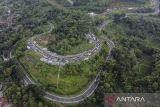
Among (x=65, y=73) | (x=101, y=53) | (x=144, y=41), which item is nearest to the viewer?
(x=65, y=73)

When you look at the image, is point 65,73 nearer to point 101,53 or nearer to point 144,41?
point 101,53

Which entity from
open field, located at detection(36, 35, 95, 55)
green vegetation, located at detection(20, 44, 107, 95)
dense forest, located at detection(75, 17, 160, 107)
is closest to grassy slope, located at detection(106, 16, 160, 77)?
dense forest, located at detection(75, 17, 160, 107)

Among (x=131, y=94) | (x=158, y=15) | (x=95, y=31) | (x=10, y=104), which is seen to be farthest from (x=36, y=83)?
(x=158, y=15)

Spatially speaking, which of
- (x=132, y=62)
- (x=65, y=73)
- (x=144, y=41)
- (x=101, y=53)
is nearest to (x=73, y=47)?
(x=101, y=53)

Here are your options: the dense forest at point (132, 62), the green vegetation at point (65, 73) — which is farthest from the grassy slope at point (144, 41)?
the green vegetation at point (65, 73)

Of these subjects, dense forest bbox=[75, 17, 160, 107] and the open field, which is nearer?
dense forest bbox=[75, 17, 160, 107]

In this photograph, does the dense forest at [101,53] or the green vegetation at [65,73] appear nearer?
the green vegetation at [65,73]

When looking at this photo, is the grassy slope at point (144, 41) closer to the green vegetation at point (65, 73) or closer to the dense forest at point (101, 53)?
the dense forest at point (101, 53)

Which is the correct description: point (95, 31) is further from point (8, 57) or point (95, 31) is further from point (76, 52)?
point (8, 57)

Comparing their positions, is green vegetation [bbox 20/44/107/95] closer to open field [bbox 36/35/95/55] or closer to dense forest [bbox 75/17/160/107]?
dense forest [bbox 75/17/160/107]

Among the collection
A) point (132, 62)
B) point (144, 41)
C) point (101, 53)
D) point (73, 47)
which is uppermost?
point (73, 47)

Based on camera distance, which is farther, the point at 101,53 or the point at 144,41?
the point at 144,41
